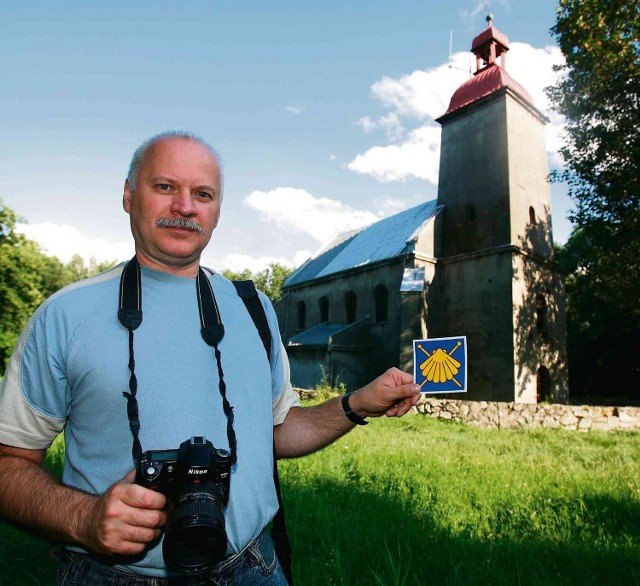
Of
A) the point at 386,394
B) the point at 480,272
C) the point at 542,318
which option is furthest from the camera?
the point at 542,318

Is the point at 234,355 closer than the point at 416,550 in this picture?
Yes

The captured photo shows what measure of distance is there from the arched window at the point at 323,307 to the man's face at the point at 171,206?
2544 cm

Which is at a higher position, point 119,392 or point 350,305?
Answer: point 350,305

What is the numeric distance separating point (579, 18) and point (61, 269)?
173 feet

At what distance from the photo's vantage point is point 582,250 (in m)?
30.1

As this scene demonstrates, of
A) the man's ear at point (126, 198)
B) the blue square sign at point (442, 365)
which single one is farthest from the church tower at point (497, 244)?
the man's ear at point (126, 198)

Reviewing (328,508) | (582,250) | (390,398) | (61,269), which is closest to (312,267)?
(582,250)

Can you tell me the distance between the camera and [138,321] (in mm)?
1700

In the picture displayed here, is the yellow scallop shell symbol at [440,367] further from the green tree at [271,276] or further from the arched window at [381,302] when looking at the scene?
the green tree at [271,276]

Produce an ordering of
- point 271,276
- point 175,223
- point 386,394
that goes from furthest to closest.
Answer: point 271,276
point 386,394
point 175,223

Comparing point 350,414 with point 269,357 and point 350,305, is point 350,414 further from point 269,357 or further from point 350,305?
point 350,305

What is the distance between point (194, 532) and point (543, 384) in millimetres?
21923

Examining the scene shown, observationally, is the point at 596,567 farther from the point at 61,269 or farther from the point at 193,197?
the point at 61,269

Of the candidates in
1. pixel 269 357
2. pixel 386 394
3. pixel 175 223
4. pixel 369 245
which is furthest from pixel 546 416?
pixel 175 223
